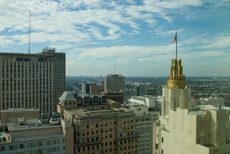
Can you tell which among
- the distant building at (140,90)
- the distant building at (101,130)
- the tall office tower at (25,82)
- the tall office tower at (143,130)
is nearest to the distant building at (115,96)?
the distant building at (140,90)

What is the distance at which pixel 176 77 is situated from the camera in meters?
34.6

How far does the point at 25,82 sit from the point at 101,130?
40826mm

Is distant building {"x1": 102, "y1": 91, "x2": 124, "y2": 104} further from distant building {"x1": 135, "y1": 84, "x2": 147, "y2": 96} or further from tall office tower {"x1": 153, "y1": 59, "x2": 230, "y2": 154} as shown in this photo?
tall office tower {"x1": 153, "y1": 59, "x2": 230, "y2": 154}

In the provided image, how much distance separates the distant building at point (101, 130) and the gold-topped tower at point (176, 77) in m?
16.5

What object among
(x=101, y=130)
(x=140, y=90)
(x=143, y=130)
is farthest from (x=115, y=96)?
(x=101, y=130)

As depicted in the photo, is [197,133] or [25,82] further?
[25,82]

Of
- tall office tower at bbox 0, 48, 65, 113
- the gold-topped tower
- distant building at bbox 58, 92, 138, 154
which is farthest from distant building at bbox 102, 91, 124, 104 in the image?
the gold-topped tower

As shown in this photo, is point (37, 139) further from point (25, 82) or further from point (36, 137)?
point (25, 82)

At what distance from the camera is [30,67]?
7494 cm

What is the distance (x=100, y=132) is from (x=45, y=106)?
129ft

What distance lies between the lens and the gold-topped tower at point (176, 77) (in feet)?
113

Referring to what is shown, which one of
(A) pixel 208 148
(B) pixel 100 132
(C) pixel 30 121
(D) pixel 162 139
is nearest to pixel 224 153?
(A) pixel 208 148

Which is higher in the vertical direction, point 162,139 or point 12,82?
point 12,82

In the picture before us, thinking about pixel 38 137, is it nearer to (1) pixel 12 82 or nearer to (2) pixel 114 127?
(2) pixel 114 127
